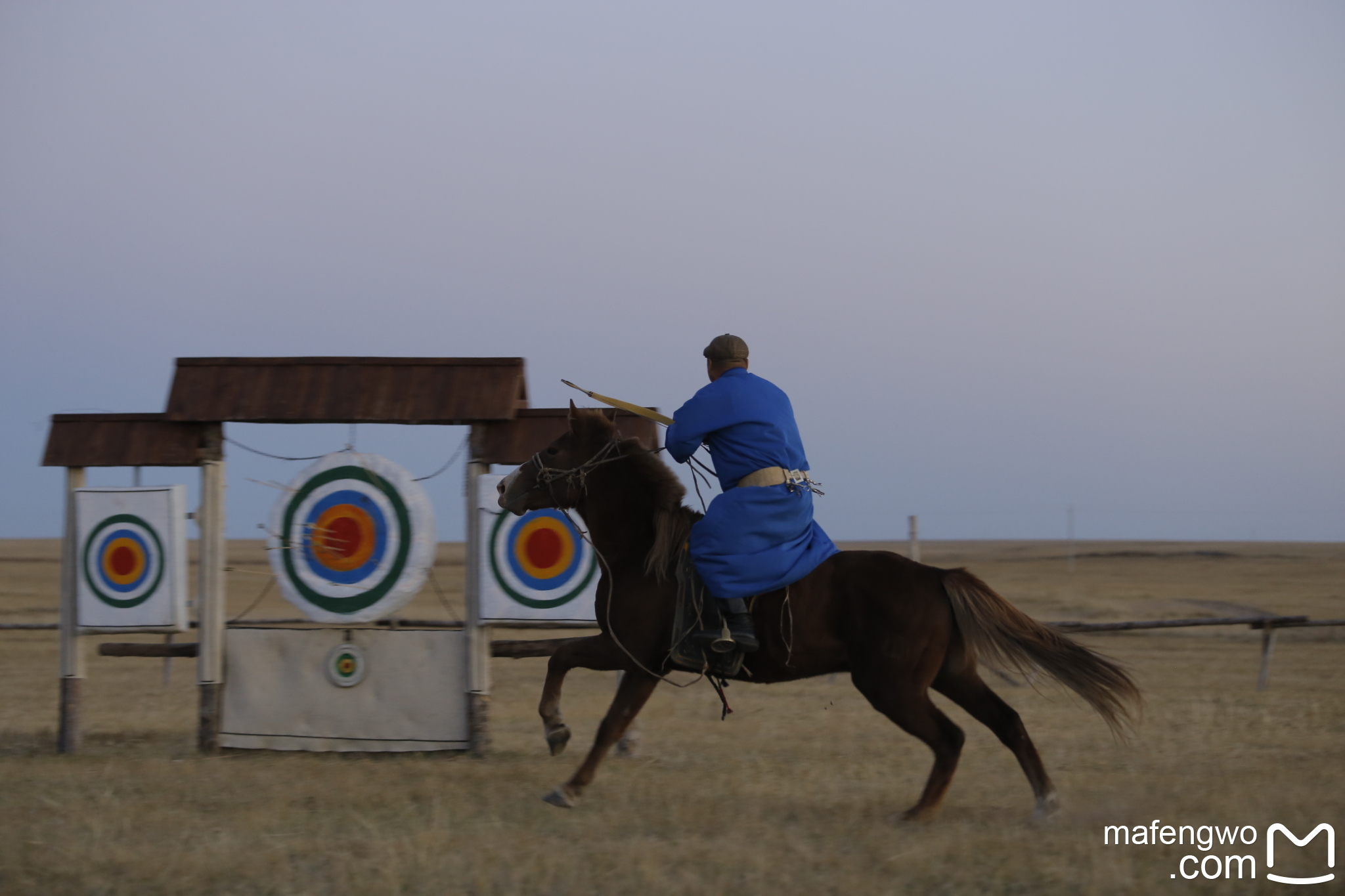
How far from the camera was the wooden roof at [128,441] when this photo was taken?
910 cm

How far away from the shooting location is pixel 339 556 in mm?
8867

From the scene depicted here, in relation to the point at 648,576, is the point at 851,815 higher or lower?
lower

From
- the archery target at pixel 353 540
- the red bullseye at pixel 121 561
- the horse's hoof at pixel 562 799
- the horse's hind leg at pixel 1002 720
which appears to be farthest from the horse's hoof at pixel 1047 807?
the red bullseye at pixel 121 561

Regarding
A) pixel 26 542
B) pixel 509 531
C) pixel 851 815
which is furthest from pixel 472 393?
pixel 26 542

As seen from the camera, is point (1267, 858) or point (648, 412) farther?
point (648, 412)

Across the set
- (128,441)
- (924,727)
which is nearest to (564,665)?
(924,727)

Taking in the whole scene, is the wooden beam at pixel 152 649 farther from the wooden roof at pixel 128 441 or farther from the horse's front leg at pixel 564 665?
the horse's front leg at pixel 564 665

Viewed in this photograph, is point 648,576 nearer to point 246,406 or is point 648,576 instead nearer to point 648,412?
point 648,412

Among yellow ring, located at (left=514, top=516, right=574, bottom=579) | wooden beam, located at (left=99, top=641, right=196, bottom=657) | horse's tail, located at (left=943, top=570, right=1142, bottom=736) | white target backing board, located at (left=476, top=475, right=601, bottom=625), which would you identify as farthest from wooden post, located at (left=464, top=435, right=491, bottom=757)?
horse's tail, located at (left=943, top=570, right=1142, bottom=736)

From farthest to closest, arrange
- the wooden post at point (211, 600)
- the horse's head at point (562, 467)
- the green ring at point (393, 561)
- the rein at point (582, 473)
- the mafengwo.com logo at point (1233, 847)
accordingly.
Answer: the wooden post at point (211, 600) → the green ring at point (393, 561) → the horse's head at point (562, 467) → the rein at point (582, 473) → the mafengwo.com logo at point (1233, 847)

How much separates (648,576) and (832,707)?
6.22m

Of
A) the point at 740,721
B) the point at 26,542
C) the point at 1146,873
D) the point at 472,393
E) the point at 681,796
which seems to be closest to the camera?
the point at 1146,873

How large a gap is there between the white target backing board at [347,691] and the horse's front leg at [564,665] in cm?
208

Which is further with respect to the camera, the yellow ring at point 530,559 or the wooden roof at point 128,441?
the wooden roof at point 128,441
